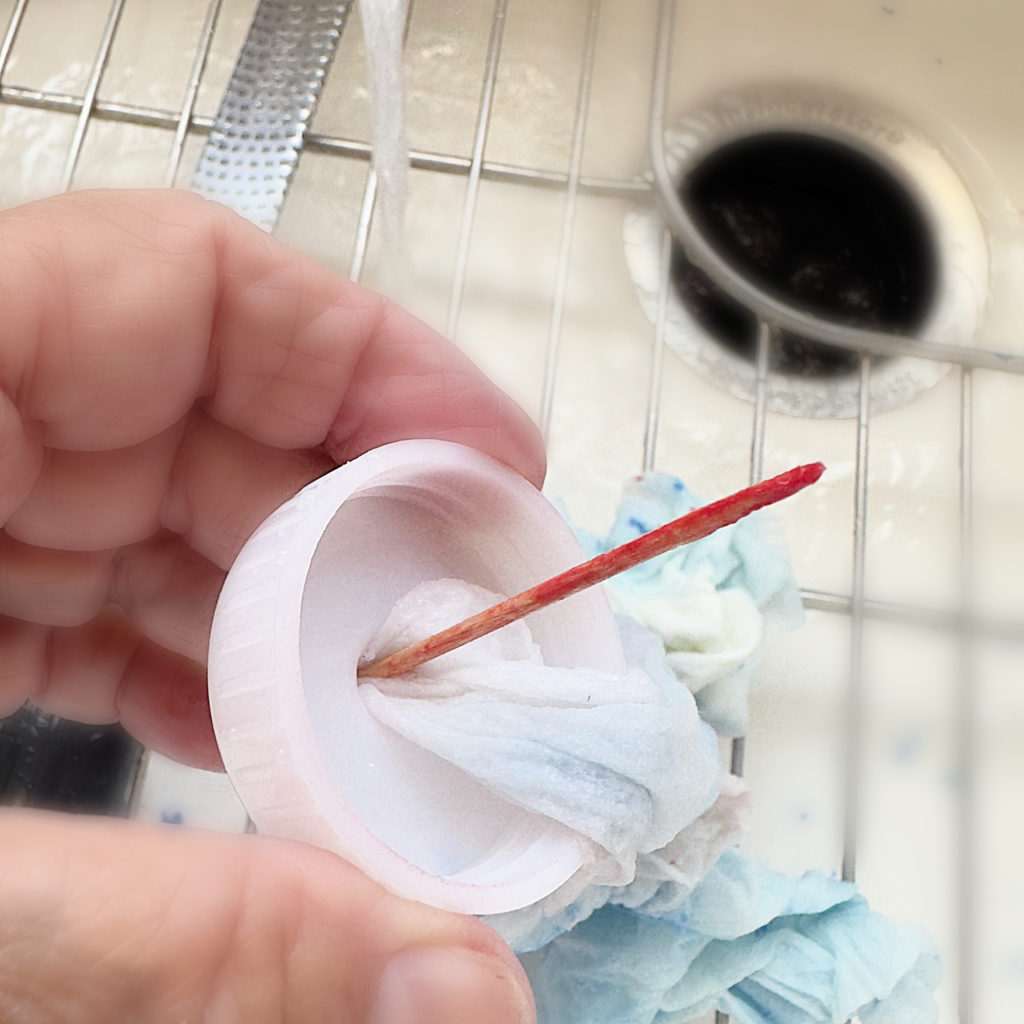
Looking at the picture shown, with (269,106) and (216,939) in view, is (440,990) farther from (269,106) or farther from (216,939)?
(269,106)

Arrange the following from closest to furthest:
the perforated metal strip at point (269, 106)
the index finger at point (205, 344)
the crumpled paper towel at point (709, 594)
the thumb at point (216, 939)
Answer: the thumb at point (216, 939), the index finger at point (205, 344), the crumpled paper towel at point (709, 594), the perforated metal strip at point (269, 106)

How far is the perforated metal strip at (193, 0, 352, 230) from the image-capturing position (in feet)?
2.38

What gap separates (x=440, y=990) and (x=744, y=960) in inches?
10.2

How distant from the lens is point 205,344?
462 millimetres

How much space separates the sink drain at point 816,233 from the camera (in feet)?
2.55

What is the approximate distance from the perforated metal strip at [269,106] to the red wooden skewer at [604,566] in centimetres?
42

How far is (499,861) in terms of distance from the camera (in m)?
0.38

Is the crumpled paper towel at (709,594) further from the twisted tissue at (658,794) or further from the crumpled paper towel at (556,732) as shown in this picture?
the crumpled paper towel at (556,732)

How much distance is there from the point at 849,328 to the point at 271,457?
404 millimetres

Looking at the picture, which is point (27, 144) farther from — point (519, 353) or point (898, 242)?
point (898, 242)

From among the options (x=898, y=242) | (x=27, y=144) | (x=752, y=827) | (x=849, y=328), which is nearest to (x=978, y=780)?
(x=752, y=827)

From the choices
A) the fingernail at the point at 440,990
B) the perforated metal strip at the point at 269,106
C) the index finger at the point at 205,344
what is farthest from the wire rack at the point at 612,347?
the fingernail at the point at 440,990

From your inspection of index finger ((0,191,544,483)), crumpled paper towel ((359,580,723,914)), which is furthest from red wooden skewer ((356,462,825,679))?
index finger ((0,191,544,483))

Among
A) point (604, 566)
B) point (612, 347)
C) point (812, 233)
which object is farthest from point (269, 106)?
point (604, 566)
